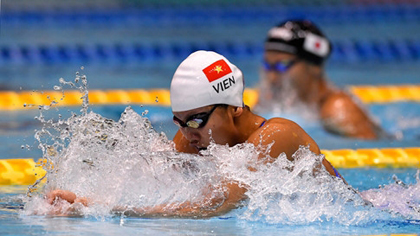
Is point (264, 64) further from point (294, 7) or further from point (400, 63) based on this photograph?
point (294, 7)

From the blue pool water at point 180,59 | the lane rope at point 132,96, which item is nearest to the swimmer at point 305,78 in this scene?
the blue pool water at point 180,59

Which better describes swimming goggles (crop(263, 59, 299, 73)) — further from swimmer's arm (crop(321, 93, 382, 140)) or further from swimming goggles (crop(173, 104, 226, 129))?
swimming goggles (crop(173, 104, 226, 129))

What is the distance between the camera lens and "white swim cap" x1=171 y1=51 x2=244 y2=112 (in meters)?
2.68

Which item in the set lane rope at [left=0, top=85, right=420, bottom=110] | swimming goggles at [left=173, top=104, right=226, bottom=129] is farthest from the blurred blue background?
swimming goggles at [left=173, top=104, right=226, bottom=129]

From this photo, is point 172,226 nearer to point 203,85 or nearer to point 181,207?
point 181,207

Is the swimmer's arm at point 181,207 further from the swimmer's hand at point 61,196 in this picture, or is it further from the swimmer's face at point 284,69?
the swimmer's face at point 284,69

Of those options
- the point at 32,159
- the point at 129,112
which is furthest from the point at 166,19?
the point at 129,112

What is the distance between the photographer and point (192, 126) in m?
2.71

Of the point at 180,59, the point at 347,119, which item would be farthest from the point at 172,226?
the point at 180,59

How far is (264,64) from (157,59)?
3179mm

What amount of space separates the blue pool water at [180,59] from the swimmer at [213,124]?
0.06m

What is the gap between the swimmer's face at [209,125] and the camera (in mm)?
2697

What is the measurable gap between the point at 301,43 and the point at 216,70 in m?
2.45

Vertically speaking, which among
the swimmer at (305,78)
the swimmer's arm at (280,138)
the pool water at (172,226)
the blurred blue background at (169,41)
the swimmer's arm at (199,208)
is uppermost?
the blurred blue background at (169,41)
